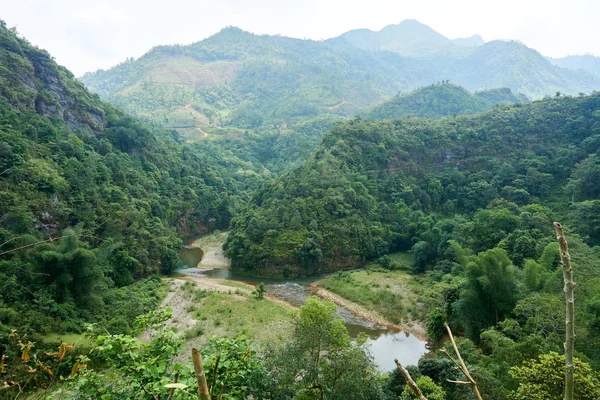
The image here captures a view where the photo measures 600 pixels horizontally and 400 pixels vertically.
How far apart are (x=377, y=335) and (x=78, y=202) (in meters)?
24.4

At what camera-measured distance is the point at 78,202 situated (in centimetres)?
2750

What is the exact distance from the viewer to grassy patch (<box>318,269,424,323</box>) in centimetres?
2406

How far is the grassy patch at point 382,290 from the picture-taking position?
24.1 meters

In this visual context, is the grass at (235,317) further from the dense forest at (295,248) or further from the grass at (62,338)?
the grass at (62,338)

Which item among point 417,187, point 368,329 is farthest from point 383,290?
point 417,187

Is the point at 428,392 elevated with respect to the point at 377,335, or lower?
elevated

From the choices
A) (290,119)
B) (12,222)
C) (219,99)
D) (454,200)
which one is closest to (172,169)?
(12,222)

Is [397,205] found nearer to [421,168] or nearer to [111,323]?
[421,168]

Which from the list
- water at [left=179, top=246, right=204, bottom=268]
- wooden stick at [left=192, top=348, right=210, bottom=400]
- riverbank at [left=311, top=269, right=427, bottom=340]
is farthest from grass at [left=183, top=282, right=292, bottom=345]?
wooden stick at [left=192, top=348, right=210, bottom=400]

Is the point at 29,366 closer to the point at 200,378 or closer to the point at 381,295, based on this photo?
the point at 200,378

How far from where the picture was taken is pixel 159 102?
11156 cm

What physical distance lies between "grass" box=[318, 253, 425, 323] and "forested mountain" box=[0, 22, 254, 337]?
14290mm

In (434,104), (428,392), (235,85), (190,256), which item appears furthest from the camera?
(235,85)

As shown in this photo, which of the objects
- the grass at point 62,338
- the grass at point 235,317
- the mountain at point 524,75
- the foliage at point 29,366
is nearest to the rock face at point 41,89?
the grass at point 235,317
